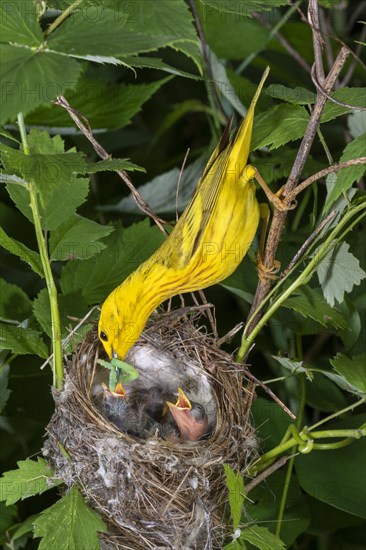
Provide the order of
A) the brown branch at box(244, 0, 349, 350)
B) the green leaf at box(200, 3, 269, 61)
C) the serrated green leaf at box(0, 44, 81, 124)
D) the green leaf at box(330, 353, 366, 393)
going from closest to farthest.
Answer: the serrated green leaf at box(0, 44, 81, 124)
the brown branch at box(244, 0, 349, 350)
the green leaf at box(330, 353, 366, 393)
the green leaf at box(200, 3, 269, 61)

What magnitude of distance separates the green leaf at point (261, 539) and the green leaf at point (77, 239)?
1.45 feet

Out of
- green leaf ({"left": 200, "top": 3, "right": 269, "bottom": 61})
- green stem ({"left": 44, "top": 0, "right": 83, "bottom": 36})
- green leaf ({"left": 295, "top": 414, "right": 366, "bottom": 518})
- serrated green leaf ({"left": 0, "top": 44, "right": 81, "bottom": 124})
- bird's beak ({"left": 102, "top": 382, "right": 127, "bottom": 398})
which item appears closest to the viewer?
serrated green leaf ({"left": 0, "top": 44, "right": 81, "bottom": 124})

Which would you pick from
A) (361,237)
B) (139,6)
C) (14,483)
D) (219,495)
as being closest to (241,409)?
(219,495)

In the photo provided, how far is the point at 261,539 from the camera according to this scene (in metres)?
1.14

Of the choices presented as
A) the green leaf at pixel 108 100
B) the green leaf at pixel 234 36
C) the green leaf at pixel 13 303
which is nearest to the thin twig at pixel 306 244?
the green leaf at pixel 13 303

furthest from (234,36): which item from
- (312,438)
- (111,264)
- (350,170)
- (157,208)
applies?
(312,438)

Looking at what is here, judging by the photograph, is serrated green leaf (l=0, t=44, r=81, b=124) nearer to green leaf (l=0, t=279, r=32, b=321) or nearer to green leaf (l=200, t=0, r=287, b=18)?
green leaf (l=200, t=0, r=287, b=18)

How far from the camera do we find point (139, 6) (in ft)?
2.94

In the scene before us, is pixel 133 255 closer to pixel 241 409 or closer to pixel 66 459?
pixel 241 409

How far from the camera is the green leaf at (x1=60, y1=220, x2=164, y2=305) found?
1.46 metres

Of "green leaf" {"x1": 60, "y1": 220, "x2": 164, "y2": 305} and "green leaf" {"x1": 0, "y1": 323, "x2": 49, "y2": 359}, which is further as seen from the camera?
"green leaf" {"x1": 60, "y1": 220, "x2": 164, "y2": 305}

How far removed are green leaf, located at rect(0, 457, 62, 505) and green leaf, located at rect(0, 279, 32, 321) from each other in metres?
0.38

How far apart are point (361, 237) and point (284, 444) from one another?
0.77 meters

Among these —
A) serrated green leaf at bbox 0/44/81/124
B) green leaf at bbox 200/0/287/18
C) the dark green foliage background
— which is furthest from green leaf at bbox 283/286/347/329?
serrated green leaf at bbox 0/44/81/124
